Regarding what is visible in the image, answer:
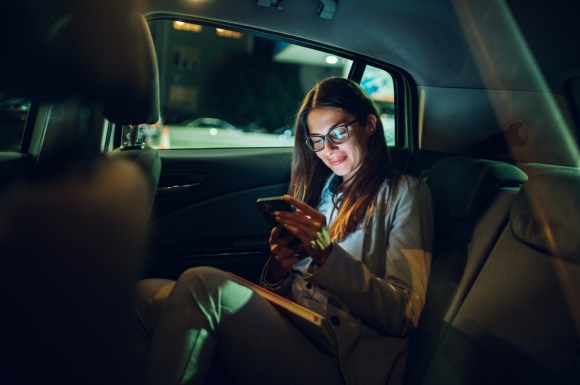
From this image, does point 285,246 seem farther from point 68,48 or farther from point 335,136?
point 68,48

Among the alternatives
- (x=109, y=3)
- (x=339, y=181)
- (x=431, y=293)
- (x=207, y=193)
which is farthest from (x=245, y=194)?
(x=109, y=3)

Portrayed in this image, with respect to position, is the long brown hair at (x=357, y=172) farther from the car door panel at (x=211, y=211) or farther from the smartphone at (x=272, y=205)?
the car door panel at (x=211, y=211)

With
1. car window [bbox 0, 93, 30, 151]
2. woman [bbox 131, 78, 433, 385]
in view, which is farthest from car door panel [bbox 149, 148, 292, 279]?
car window [bbox 0, 93, 30, 151]

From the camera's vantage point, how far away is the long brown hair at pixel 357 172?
1569 mm

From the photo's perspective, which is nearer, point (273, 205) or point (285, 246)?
point (273, 205)

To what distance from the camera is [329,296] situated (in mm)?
1444

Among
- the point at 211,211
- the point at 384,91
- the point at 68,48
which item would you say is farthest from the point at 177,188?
the point at 68,48

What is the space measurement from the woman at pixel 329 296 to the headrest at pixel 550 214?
11.3 inches

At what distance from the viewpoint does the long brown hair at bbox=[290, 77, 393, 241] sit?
1569mm

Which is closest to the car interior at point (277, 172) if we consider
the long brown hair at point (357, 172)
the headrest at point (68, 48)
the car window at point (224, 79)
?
the headrest at point (68, 48)

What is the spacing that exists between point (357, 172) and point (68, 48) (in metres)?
1.23

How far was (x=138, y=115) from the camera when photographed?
117 centimetres

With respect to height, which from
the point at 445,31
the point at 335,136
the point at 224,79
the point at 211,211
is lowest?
the point at 211,211

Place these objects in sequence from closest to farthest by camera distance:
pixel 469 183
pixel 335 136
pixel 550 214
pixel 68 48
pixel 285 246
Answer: pixel 68 48, pixel 550 214, pixel 285 246, pixel 469 183, pixel 335 136
